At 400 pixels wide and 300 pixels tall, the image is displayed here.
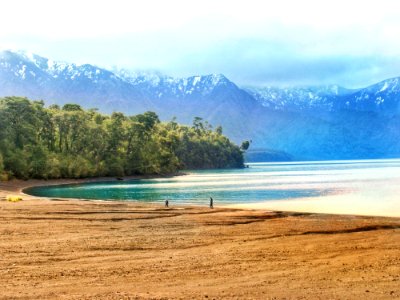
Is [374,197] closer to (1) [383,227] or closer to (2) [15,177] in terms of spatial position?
(1) [383,227]

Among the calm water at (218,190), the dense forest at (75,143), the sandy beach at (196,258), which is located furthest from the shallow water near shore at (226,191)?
the sandy beach at (196,258)

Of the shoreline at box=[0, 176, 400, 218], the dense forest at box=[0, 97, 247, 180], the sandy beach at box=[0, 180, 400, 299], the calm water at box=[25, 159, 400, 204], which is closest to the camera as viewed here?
the sandy beach at box=[0, 180, 400, 299]

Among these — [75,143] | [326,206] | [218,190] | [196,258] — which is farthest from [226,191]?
[75,143]

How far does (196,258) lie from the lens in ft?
65.9

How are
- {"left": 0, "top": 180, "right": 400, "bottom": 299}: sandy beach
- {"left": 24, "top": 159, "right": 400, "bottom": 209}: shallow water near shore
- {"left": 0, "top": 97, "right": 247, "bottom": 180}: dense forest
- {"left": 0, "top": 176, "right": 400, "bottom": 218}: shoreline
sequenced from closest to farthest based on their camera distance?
{"left": 0, "top": 180, "right": 400, "bottom": 299}: sandy beach
{"left": 0, "top": 176, "right": 400, "bottom": 218}: shoreline
{"left": 24, "top": 159, "right": 400, "bottom": 209}: shallow water near shore
{"left": 0, "top": 97, "right": 247, "bottom": 180}: dense forest

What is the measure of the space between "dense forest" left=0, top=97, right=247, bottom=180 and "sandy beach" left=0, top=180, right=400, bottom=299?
2971 inches

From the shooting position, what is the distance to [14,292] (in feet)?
48.0

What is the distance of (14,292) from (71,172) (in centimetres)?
10758

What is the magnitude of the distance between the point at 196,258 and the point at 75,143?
116 metres

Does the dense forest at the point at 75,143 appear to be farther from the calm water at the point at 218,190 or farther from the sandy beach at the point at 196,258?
the sandy beach at the point at 196,258

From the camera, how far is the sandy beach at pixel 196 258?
50.3ft

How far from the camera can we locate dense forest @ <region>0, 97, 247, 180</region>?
355 ft

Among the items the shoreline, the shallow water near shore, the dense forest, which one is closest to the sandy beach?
the shoreline

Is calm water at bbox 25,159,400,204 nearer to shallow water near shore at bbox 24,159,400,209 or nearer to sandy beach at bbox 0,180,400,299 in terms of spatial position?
shallow water near shore at bbox 24,159,400,209
